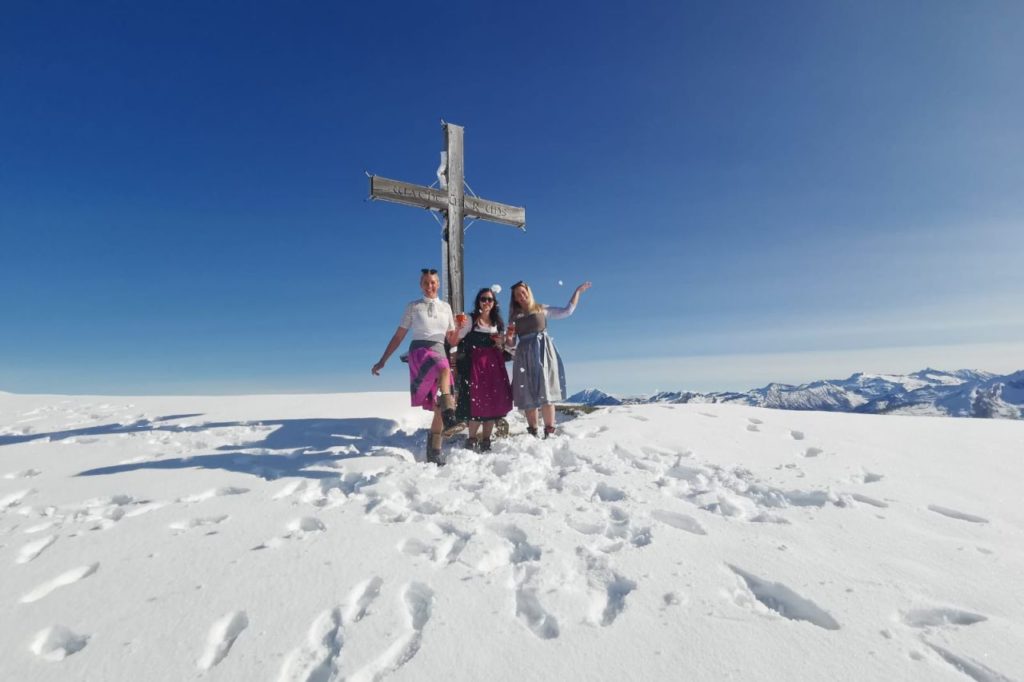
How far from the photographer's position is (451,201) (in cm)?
Answer: 812

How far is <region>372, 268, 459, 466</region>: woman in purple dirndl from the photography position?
5848 mm

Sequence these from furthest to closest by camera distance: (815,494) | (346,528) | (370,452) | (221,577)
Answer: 1. (370,452)
2. (815,494)
3. (346,528)
4. (221,577)

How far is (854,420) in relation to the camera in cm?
734

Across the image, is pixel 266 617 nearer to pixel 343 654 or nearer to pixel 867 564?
pixel 343 654

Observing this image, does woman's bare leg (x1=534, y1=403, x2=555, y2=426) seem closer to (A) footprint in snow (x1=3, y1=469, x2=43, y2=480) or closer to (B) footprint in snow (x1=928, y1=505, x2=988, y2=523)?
(B) footprint in snow (x1=928, y1=505, x2=988, y2=523)

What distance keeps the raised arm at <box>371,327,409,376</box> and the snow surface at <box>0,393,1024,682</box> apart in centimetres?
108

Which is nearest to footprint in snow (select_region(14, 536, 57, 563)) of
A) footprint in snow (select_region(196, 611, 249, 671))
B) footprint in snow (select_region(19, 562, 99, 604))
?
footprint in snow (select_region(19, 562, 99, 604))

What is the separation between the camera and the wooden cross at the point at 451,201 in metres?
7.84

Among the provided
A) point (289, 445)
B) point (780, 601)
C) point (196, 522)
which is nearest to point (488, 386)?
point (289, 445)

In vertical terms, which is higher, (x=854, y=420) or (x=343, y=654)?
(x=854, y=420)

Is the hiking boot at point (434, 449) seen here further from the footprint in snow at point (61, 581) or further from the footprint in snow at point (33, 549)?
the footprint in snow at point (33, 549)

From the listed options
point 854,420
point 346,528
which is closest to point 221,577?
point 346,528

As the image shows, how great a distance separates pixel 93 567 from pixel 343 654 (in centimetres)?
212

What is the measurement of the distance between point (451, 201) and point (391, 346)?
10.4 ft
